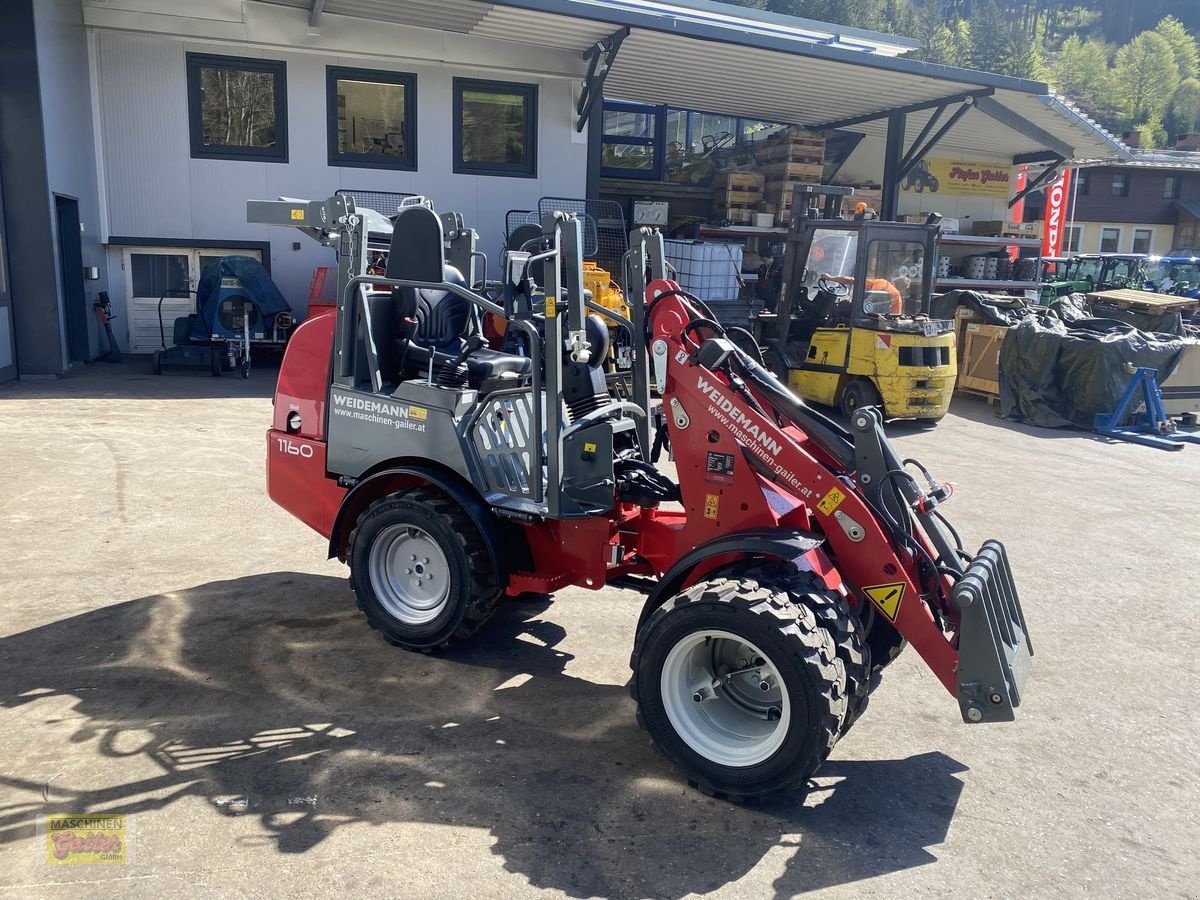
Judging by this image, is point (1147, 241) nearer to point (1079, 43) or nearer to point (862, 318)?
point (862, 318)

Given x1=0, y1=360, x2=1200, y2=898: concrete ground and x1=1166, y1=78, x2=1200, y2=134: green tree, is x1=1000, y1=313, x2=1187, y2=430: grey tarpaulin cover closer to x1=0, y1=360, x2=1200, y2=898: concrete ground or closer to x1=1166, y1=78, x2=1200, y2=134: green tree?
x1=0, y1=360, x2=1200, y2=898: concrete ground

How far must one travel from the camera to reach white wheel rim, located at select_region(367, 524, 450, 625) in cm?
512

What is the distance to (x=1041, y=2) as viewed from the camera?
11512 cm

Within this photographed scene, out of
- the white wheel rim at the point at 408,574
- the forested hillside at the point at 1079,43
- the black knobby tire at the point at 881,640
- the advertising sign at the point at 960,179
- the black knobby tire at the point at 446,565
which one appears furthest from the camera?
the forested hillside at the point at 1079,43

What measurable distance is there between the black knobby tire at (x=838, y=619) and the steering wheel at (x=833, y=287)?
9.82m

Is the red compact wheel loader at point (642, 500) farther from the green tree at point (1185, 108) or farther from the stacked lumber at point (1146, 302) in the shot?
the green tree at point (1185, 108)

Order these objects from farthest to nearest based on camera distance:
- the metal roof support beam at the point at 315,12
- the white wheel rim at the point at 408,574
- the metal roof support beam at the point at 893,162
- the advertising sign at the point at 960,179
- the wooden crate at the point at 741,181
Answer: the advertising sign at the point at 960,179
the metal roof support beam at the point at 893,162
the wooden crate at the point at 741,181
the metal roof support beam at the point at 315,12
the white wheel rim at the point at 408,574

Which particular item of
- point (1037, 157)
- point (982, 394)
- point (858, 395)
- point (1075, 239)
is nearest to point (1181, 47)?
point (1075, 239)

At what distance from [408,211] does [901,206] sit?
807 inches

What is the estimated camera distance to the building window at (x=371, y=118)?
15781mm

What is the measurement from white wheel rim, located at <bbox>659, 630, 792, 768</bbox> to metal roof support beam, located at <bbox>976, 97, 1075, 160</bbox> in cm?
1642

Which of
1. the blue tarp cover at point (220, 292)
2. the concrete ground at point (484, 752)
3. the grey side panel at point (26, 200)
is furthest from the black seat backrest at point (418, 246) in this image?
the grey side panel at point (26, 200)

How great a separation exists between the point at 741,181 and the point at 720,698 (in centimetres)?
1605

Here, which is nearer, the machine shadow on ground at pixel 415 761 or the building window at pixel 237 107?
the machine shadow on ground at pixel 415 761
